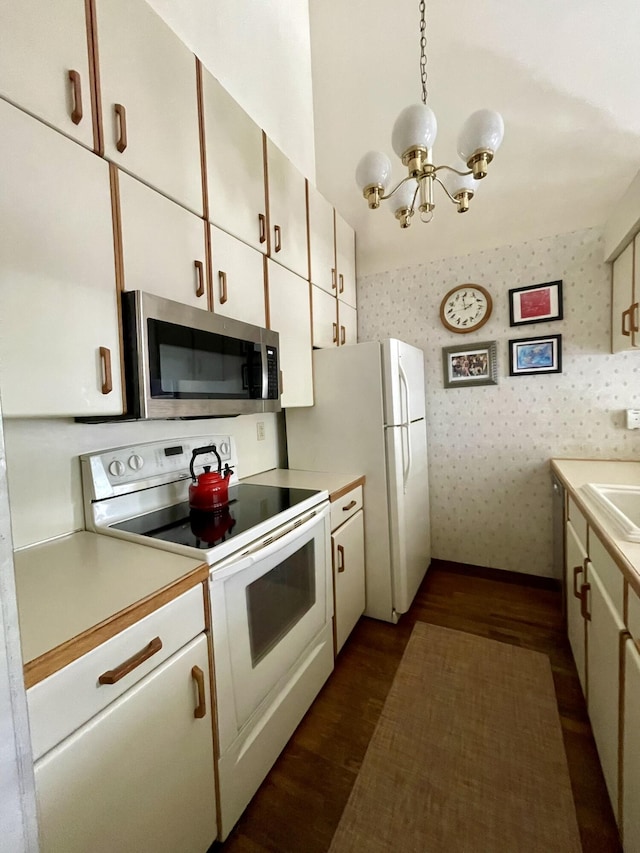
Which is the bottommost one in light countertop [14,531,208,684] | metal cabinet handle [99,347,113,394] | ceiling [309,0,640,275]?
light countertop [14,531,208,684]

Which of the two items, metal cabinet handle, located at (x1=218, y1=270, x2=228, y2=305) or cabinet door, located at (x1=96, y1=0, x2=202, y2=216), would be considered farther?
metal cabinet handle, located at (x1=218, y1=270, x2=228, y2=305)

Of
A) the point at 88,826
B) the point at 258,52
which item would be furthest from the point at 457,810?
the point at 258,52

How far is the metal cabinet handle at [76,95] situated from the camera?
3.27ft

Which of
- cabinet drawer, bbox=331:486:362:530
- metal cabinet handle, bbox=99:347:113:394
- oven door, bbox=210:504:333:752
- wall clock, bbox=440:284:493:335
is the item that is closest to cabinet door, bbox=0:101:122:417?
metal cabinet handle, bbox=99:347:113:394

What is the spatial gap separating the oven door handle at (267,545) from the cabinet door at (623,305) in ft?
5.91

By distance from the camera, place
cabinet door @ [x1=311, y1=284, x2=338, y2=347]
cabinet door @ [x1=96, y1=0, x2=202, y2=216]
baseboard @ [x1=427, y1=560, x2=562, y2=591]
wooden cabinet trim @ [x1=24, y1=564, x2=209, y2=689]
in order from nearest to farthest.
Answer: wooden cabinet trim @ [x1=24, y1=564, x2=209, y2=689] < cabinet door @ [x1=96, y1=0, x2=202, y2=216] < cabinet door @ [x1=311, y1=284, x2=338, y2=347] < baseboard @ [x1=427, y1=560, x2=562, y2=591]

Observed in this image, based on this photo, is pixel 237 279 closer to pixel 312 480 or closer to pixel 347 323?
pixel 312 480

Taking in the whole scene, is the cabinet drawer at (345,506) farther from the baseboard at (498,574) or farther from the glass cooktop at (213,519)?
the baseboard at (498,574)

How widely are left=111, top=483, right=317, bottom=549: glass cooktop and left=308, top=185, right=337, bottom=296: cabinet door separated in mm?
1377

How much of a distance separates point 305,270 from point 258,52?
1210 millimetres

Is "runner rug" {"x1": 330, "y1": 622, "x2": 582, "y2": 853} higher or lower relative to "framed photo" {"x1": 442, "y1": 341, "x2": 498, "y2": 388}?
lower

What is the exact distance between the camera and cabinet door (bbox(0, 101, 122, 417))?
901 mm

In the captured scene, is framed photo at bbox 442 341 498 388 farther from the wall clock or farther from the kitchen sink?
the kitchen sink

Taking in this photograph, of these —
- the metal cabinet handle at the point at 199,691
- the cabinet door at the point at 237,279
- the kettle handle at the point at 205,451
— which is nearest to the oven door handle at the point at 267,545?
the metal cabinet handle at the point at 199,691
